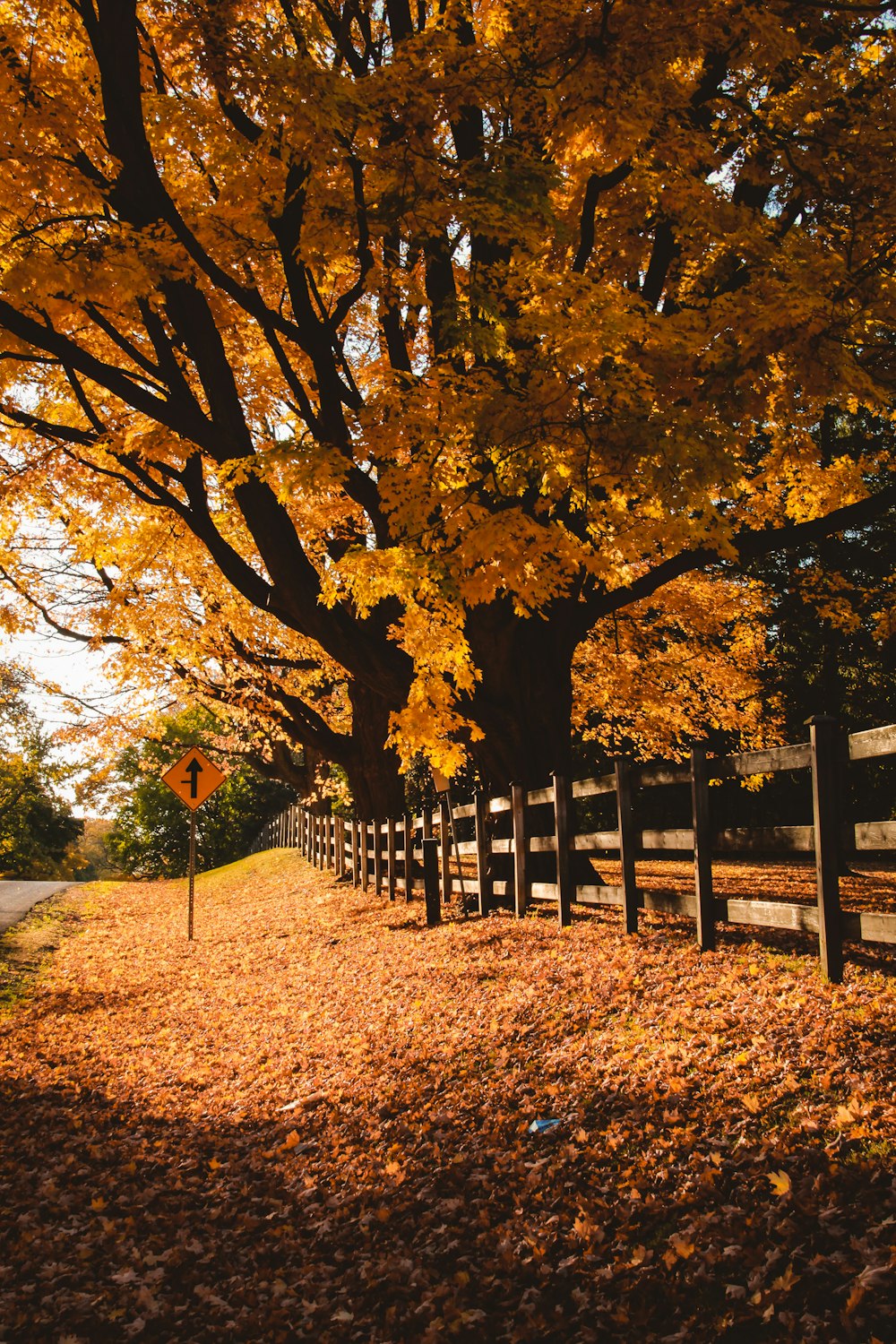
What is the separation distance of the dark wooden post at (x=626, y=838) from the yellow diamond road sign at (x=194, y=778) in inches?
348

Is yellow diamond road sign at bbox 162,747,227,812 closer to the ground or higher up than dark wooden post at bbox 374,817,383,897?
higher up

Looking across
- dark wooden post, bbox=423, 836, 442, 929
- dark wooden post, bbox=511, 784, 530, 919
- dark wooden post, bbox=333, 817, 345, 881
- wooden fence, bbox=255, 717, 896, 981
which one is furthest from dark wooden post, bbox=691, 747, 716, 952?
dark wooden post, bbox=333, 817, 345, 881

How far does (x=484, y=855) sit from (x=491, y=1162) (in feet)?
21.6

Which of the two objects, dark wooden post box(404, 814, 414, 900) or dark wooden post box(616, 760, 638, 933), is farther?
dark wooden post box(404, 814, 414, 900)

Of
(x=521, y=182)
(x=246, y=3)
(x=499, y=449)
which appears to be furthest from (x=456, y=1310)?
(x=246, y=3)

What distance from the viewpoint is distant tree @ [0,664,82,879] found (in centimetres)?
4422

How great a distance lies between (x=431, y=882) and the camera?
38.5 ft

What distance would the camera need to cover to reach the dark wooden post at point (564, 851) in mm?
8750

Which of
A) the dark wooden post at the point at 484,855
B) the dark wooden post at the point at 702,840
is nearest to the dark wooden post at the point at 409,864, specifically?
the dark wooden post at the point at 484,855

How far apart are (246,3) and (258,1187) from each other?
9.69 metres

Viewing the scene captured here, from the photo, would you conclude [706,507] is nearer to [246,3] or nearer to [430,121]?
[430,121]

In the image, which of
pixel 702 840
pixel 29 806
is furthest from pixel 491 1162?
pixel 29 806

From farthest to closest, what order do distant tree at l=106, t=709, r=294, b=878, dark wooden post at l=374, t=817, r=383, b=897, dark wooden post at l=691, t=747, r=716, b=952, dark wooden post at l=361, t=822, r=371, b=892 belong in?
distant tree at l=106, t=709, r=294, b=878 < dark wooden post at l=361, t=822, r=371, b=892 < dark wooden post at l=374, t=817, r=383, b=897 < dark wooden post at l=691, t=747, r=716, b=952

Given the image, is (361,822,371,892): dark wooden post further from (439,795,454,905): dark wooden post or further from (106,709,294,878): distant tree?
(106,709,294,878): distant tree
